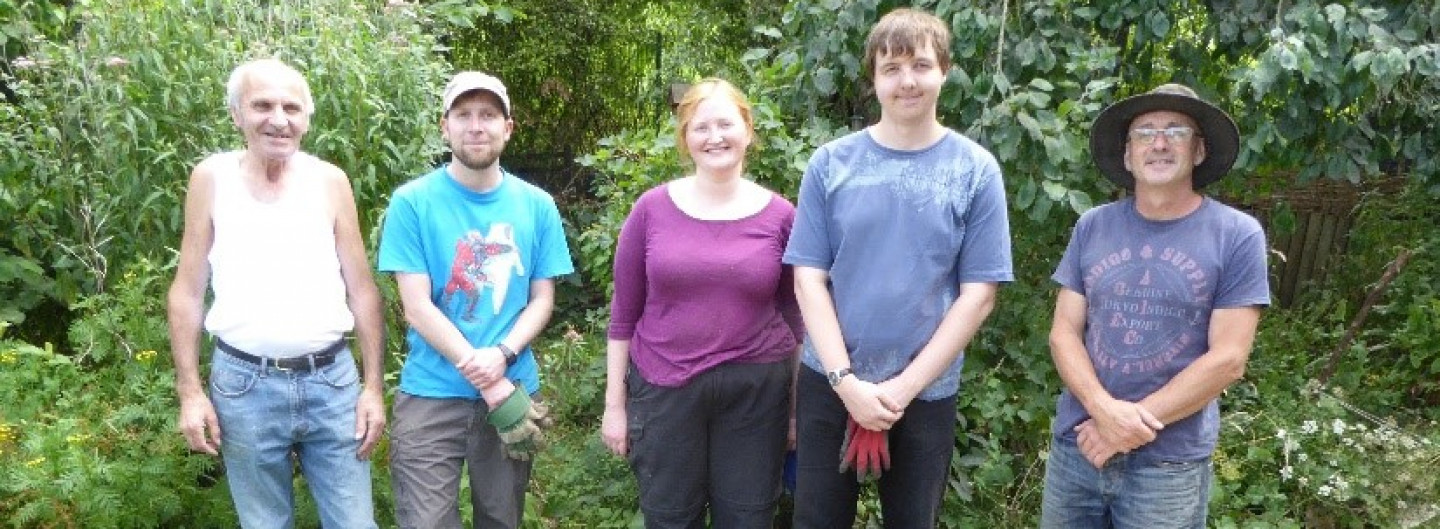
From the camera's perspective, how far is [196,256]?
2.60m

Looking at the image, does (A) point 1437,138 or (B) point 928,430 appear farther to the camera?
(A) point 1437,138

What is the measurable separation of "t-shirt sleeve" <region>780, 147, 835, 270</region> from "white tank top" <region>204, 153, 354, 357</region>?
113 centimetres

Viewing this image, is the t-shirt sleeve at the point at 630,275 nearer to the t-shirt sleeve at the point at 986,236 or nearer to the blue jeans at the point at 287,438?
the blue jeans at the point at 287,438

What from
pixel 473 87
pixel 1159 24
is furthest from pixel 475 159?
pixel 1159 24

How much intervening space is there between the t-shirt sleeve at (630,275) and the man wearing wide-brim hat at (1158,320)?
1.04m

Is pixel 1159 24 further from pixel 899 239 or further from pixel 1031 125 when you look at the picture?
pixel 899 239

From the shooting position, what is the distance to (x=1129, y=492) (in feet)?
8.14

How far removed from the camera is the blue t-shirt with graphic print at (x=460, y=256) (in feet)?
8.72

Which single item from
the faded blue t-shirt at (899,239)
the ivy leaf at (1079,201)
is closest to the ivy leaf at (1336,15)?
the ivy leaf at (1079,201)

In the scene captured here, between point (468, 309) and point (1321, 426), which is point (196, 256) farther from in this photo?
point (1321, 426)

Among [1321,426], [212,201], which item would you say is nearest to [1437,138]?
[1321,426]

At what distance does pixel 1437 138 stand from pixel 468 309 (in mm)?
3302

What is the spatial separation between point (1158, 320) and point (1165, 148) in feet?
1.27

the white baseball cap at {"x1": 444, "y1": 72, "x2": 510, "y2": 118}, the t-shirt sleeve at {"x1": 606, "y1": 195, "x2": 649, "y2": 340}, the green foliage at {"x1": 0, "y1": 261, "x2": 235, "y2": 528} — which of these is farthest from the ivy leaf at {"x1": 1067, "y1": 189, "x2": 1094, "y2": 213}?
the green foliage at {"x1": 0, "y1": 261, "x2": 235, "y2": 528}
